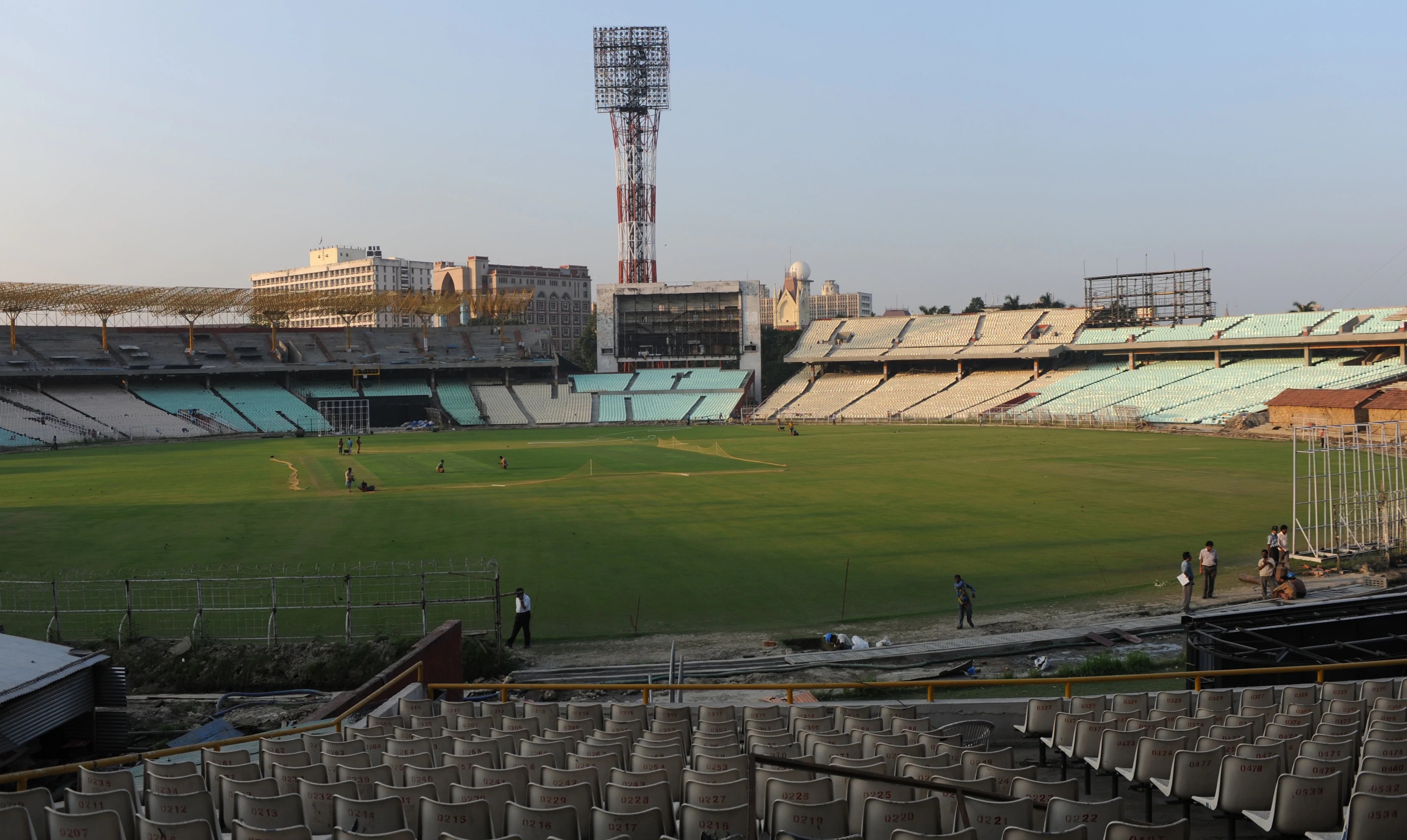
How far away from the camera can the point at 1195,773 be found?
22.9ft

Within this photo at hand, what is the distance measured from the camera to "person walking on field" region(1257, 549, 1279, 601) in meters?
19.7

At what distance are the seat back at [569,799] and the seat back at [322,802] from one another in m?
1.37

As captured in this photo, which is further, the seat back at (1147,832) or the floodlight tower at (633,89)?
the floodlight tower at (633,89)

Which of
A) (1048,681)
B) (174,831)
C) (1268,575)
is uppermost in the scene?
(174,831)

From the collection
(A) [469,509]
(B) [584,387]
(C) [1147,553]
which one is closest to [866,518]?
(C) [1147,553]

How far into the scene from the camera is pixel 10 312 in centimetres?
8012

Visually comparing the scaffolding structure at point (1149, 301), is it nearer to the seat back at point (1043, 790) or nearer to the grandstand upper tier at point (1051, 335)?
the grandstand upper tier at point (1051, 335)

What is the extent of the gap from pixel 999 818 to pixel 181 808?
17.7 feet

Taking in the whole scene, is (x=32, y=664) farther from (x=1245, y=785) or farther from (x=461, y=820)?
(x=1245, y=785)

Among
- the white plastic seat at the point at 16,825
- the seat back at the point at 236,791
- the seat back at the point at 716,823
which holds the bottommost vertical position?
the seat back at the point at 236,791

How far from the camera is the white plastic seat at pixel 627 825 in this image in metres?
5.89

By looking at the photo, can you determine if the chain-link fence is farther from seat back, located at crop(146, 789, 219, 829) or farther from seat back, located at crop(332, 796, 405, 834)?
seat back, located at crop(332, 796, 405, 834)

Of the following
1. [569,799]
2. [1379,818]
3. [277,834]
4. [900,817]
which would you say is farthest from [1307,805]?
[277,834]

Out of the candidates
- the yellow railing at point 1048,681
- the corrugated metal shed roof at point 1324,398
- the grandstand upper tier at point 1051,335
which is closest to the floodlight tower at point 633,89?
the grandstand upper tier at point 1051,335
